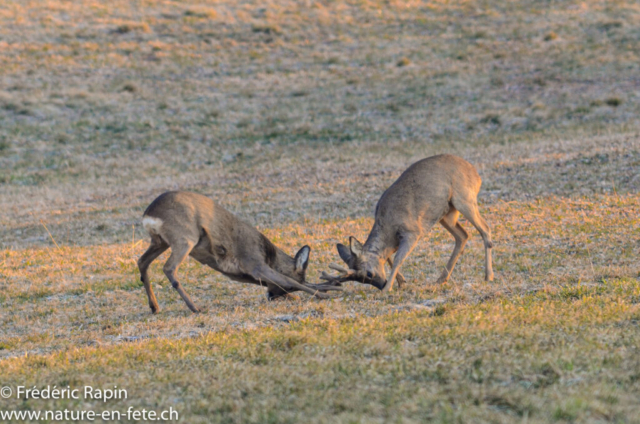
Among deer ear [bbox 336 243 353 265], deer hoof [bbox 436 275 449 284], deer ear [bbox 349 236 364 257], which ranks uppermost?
deer ear [bbox 349 236 364 257]

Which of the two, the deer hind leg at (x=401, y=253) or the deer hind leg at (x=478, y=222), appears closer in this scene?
the deer hind leg at (x=401, y=253)

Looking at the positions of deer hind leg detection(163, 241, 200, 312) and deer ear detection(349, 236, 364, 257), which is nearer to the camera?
deer hind leg detection(163, 241, 200, 312)

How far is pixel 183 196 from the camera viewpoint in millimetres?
9594

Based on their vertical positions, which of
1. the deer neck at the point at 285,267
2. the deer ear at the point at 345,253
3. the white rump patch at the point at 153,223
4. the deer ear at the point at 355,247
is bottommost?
the deer neck at the point at 285,267

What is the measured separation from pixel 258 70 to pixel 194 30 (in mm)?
7586

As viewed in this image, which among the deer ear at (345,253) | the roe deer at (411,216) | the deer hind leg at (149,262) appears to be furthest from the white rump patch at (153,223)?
the deer ear at (345,253)

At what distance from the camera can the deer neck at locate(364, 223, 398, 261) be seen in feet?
32.1

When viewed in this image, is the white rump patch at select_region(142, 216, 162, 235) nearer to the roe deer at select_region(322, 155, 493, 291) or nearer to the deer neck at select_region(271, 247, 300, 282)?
the deer neck at select_region(271, 247, 300, 282)

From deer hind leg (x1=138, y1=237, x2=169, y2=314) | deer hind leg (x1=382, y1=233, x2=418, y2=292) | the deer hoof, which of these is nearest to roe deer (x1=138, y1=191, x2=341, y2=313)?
deer hind leg (x1=138, y1=237, x2=169, y2=314)

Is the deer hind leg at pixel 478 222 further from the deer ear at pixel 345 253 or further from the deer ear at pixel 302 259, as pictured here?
the deer ear at pixel 302 259

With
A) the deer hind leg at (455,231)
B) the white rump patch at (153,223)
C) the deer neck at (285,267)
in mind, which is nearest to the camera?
the white rump patch at (153,223)

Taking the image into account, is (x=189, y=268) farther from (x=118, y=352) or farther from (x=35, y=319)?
(x=118, y=352)

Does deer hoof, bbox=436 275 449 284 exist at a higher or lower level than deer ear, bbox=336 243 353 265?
lower

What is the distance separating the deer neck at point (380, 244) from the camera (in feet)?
32.1
